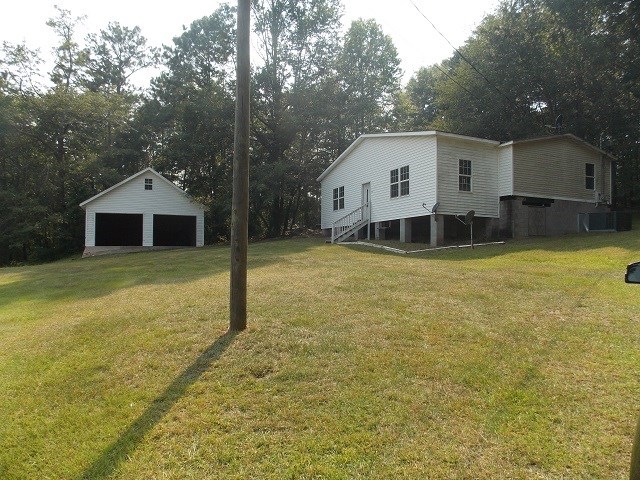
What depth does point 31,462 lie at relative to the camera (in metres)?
3.40

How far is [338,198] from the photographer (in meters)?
26.2

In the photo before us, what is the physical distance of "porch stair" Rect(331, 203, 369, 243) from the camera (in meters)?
22.3

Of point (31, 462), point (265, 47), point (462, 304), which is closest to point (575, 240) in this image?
point (462, 304)

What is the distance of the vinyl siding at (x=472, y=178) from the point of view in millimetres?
17891

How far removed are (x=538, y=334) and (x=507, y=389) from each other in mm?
1705

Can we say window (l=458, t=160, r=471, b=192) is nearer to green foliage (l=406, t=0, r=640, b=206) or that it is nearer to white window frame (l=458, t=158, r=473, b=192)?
white window frame (l=458, t=158, r=473, b=192)

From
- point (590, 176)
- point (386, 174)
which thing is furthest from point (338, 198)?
point (590, 176)

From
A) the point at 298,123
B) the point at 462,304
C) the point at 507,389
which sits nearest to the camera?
the point at 507,389

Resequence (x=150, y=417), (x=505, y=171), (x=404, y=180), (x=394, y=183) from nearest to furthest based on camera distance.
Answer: (x=150, y=417)
(x=505, y=171)
(x=404, y=180)
(x=394, y=183)

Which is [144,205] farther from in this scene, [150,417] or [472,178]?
[150,417]

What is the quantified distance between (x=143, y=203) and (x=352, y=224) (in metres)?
12.7

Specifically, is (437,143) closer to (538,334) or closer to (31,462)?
(538,334)

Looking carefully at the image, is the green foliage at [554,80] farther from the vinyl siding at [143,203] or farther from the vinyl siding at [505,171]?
the vinyl siding at [143,203]

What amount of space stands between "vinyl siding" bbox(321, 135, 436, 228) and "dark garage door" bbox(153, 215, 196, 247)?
10.5 meters
